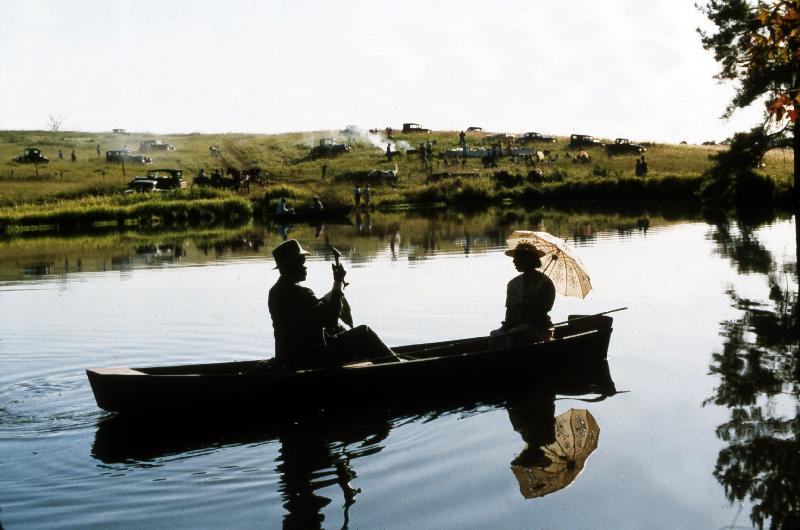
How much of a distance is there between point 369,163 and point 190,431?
81.5 meters

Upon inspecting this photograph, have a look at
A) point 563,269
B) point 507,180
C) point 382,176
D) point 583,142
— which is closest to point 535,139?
point 583,142

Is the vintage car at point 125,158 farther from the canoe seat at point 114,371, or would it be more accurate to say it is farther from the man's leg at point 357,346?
the canoe seat at point 114,371

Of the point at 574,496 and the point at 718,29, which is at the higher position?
the point at 718,29

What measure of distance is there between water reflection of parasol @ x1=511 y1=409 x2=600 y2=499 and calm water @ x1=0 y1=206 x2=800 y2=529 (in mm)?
92

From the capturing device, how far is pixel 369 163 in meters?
91.8

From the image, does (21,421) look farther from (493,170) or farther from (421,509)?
(493,170)

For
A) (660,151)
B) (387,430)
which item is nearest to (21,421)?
(387,430)

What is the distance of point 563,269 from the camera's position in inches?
556

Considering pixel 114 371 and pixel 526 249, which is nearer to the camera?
pixel 114 371

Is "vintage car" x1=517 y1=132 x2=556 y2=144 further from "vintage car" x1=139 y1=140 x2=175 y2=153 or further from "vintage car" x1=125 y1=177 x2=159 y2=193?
"vintage car" x1=125 y1=177 x2=159 y2=193

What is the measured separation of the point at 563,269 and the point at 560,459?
4.83 meters

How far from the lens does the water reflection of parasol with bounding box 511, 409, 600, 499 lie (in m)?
8.96

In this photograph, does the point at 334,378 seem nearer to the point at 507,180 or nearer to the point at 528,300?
the point at 528,300

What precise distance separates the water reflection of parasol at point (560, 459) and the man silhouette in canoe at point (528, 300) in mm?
1989
